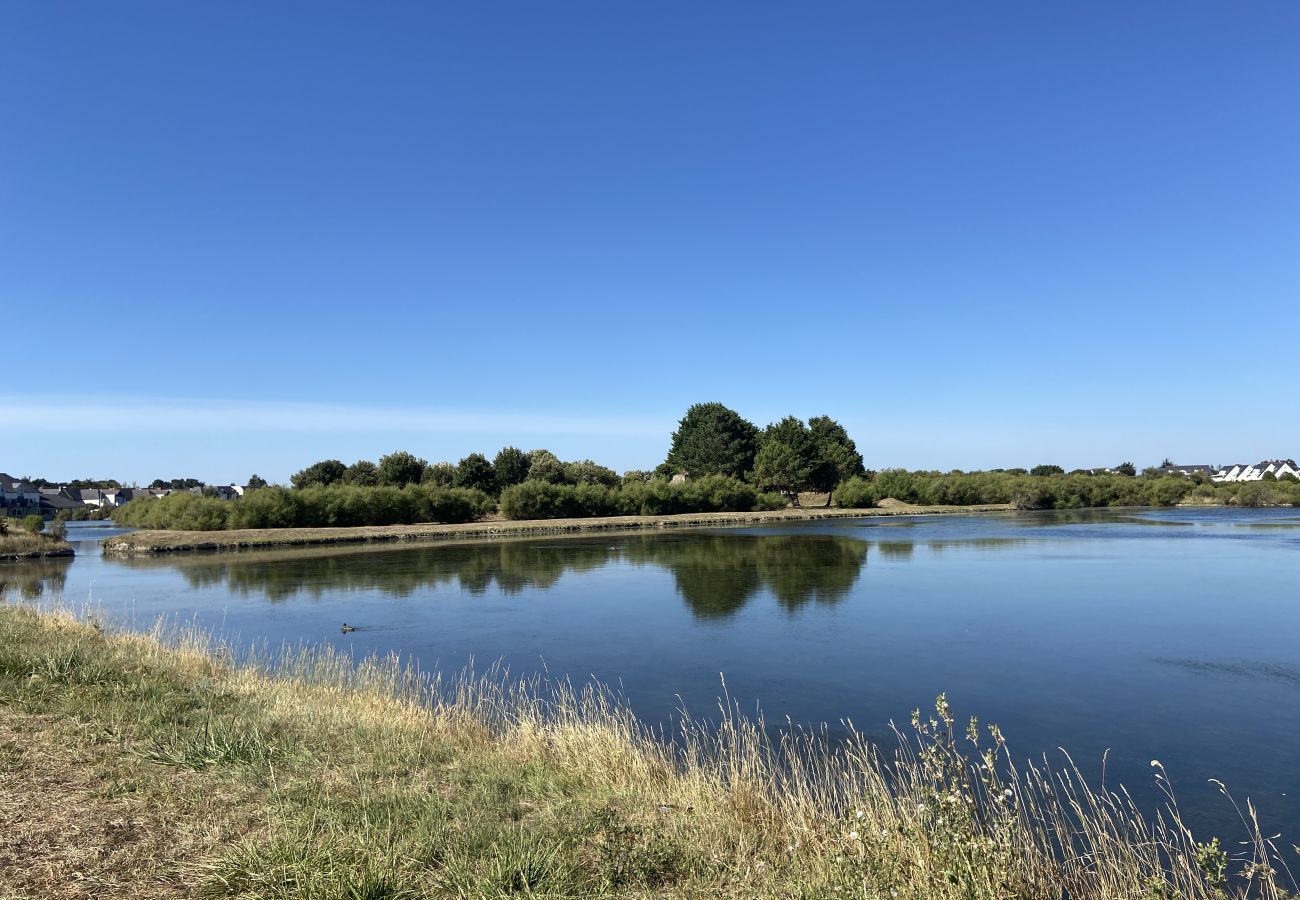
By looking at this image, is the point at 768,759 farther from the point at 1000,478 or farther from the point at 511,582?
the point at 1000,478

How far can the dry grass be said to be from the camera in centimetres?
5025

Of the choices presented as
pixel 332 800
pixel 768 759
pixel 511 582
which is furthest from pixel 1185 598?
pixel 332 800

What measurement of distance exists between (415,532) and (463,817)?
180 ft

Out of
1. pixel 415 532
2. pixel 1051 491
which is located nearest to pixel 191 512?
pixel 415 532

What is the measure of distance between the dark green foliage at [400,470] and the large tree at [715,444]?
101ft

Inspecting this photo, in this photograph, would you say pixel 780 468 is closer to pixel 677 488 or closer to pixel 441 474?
pixel 677 488

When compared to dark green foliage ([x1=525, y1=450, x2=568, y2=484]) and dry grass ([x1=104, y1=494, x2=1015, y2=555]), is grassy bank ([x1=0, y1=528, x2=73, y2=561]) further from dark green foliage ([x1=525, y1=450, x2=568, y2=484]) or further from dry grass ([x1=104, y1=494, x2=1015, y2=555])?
dark green foliage ([x1=525, y1=450, x2=568, y2=484])

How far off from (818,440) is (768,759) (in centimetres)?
9114

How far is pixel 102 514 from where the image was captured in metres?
121

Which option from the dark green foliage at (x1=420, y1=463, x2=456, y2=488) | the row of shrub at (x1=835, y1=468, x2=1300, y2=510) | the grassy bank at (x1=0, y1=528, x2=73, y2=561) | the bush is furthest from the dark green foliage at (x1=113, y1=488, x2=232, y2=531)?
the row of shrub at (x1=835, y1=468, x2=1300, y2=510)

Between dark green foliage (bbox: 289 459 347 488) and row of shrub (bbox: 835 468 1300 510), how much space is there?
57698 millimetres

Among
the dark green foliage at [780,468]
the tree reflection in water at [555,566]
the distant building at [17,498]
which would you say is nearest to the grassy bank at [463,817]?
the tree reflection in water at [555,566]

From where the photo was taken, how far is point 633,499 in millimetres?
77750

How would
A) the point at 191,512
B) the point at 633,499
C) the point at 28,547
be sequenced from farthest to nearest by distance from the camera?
the point at 633,499
the point at 191,512
the point at 28,547
